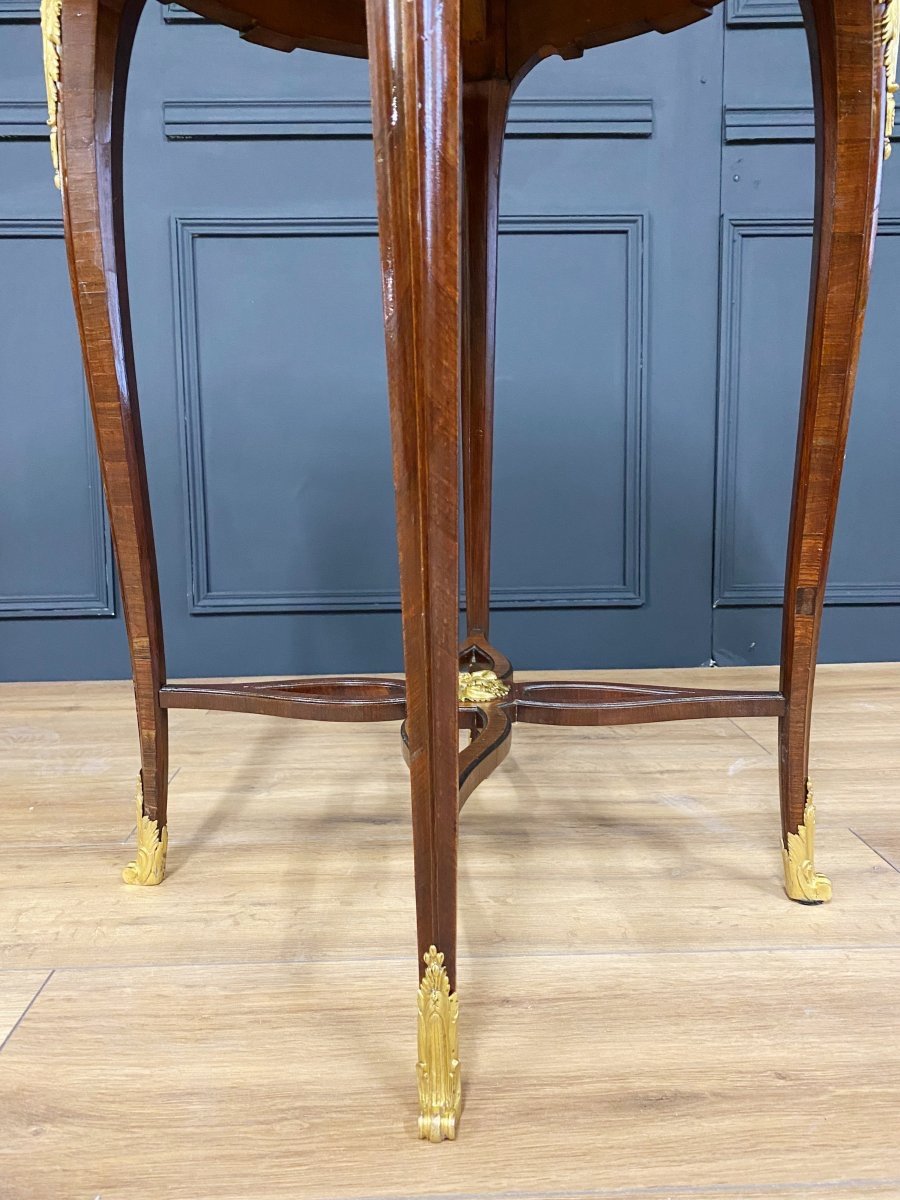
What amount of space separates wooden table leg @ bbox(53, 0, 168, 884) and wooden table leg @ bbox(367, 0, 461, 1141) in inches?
12.0

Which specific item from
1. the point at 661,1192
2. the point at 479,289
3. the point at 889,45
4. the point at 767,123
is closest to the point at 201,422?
the point at 479,289

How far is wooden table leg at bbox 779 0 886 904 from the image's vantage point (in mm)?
569

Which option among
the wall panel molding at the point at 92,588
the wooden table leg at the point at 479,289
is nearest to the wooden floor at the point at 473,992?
the wooden table leg at the point at 479,289

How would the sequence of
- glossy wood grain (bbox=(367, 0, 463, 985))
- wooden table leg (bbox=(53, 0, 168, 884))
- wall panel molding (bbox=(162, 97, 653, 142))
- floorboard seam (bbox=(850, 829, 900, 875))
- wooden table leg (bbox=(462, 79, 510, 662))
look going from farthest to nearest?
wall panel molding (bbox=(162, 97, 653, 142))
wooden table leg (bbox=(462, 79, 510, 662))
floorboard seam (bbox=(850, 829, 900, 875))
wooden table leg (bbox=(53, 0, 168, 884))
glossy wood grain (bbox=(367, 0, 463, 985))

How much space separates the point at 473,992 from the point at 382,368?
→ 3.34ft

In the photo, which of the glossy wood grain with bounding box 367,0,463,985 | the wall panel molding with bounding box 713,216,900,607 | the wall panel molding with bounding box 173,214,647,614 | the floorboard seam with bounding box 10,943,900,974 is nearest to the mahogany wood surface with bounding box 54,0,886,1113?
the glossy wood grain with bounding box 367,0,463,985

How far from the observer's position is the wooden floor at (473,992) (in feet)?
1.36

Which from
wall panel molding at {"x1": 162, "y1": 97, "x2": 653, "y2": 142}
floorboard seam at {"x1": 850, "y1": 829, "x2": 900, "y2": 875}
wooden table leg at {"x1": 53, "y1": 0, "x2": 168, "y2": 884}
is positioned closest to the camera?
wooden table leg at {"x1": 53, "y1": 0, "x2": 168, "y2": 884}

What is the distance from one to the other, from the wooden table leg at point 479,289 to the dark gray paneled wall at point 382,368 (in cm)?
48

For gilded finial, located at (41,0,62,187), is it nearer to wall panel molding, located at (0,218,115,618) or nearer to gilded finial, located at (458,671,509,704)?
gilded finial, located at (458,671,509,704)

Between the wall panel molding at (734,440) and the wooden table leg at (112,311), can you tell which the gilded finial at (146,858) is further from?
the wall panel molding at (734,440)

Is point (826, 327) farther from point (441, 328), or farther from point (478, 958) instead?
point (478, 958)

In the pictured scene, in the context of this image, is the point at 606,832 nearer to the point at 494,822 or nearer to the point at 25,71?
the point at 494,822

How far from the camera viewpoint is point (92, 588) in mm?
1387
